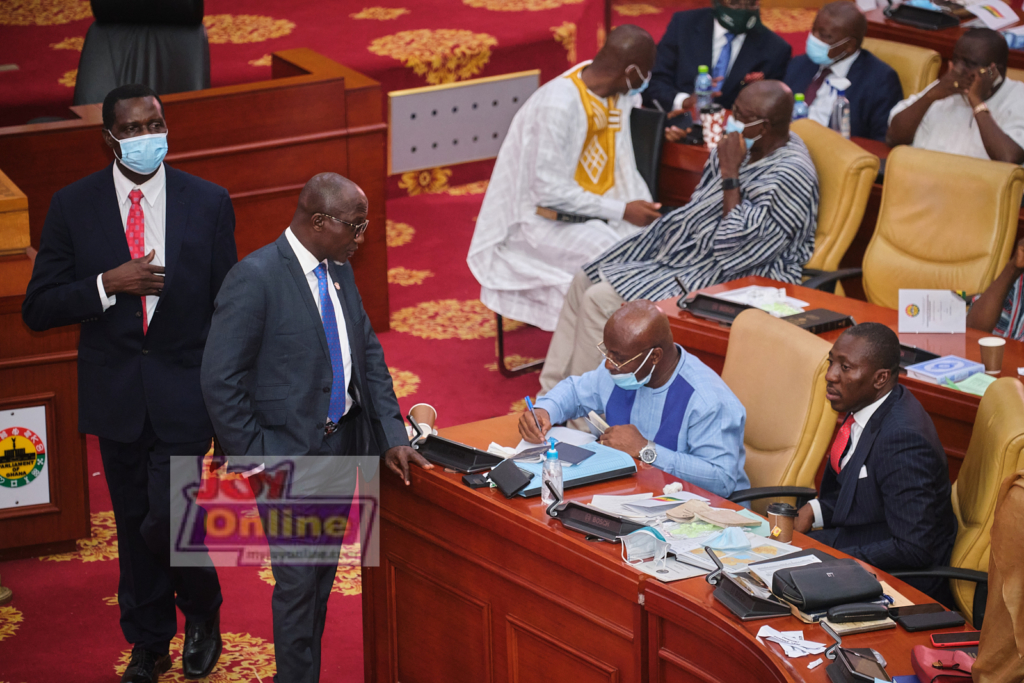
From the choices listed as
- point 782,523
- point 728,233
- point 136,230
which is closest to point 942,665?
point 782,523

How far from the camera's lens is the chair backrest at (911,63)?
20.3 feet

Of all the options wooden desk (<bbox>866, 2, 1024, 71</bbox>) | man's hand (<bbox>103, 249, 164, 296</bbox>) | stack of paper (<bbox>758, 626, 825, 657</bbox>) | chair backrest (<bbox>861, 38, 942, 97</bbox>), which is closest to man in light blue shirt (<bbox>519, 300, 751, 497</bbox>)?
stack of paper (<bbox>758, 626, 825, 657</bbox>)

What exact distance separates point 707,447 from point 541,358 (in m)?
2.58

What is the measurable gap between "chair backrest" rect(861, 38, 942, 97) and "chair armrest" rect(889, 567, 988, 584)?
142 inches

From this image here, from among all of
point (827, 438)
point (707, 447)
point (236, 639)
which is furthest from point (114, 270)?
point (827, 438)

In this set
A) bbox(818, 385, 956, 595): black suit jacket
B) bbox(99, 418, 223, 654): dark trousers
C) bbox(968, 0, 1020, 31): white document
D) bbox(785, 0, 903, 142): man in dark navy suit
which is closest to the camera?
bbox(818, 385, 956, 595): black suit jacket

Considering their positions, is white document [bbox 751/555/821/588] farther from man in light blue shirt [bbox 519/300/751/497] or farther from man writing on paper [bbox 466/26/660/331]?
man writing on paper [bbox 466/26/660/331]

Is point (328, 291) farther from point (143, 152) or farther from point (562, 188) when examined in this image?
point (562, 188)

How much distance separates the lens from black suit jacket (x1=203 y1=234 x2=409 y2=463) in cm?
307

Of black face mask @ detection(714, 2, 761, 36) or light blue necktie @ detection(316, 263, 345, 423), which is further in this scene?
black face mask @ detection(714, 2, 761, 36)

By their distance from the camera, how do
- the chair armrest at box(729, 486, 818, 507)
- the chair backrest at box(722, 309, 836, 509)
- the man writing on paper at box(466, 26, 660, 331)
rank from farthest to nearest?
the man writing on paper at box(466, 26, 660, 331)
the chair backrest at box(722, 309, 836, 509)
the chair armrest at box(729, 486, 818, 507)

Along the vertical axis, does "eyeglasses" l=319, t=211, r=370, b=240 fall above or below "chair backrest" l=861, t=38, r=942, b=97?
below

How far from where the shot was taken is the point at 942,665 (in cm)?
242

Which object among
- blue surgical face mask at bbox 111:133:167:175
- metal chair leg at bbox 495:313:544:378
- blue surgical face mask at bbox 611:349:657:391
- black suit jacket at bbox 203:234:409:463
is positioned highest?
blue surgical face mask at bbox 111:133:167:175
